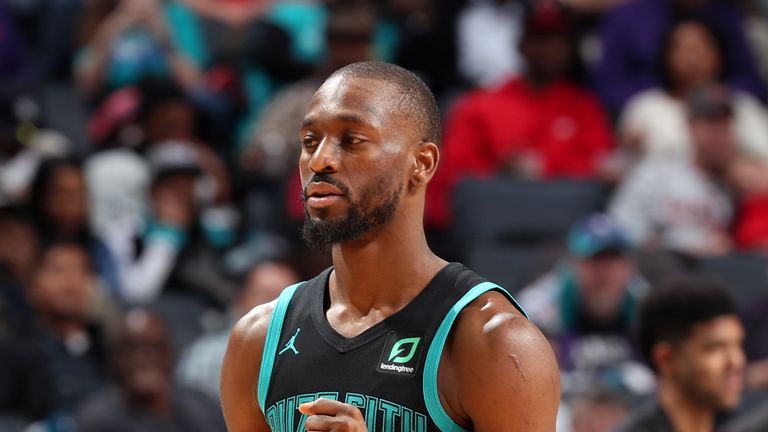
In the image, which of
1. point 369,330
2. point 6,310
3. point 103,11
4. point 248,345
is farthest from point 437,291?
point 103,11

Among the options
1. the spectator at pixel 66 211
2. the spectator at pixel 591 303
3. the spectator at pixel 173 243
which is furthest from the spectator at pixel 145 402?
the spectator at pixel 591 303

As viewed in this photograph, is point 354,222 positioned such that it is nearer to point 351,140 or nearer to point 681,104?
point 351,140

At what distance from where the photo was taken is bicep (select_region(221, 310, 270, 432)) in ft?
10.4

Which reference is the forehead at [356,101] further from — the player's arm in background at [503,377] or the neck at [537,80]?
the neck at [537,80]

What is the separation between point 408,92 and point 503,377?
63 cm

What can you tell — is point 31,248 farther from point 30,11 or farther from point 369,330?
point 369,330

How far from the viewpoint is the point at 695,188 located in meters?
8.20

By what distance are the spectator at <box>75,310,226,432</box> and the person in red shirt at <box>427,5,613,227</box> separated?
2.19m

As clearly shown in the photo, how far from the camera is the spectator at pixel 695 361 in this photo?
501 cm

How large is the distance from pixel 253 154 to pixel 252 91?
38.5 inches

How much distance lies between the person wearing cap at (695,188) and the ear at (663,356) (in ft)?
9.60

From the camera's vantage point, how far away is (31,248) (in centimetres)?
791

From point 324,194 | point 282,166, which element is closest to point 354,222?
point 324,194

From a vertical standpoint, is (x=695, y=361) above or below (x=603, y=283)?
above
